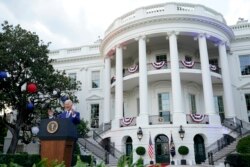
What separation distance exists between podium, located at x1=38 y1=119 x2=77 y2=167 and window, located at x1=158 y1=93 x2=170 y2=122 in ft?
56.5

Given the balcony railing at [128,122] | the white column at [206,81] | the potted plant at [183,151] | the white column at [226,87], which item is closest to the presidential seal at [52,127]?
the potted plant at [183,151]

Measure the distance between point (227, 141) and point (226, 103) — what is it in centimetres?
348

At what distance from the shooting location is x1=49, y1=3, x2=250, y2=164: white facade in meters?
21.0

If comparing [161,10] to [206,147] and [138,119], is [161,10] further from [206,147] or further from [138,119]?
[206,147]

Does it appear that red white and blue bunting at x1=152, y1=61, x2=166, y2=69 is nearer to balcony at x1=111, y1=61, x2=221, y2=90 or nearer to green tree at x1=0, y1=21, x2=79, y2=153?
balcony at x1=111, y1=61, x2=221, y2=90

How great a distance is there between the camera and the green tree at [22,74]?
20.2 metres

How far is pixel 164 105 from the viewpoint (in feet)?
80.4

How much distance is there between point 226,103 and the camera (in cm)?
2308

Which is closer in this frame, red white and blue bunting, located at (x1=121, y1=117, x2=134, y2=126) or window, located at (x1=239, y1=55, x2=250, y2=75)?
red white and blue bunting, located at (x1=121, y1=117, x2=134, y2=126)

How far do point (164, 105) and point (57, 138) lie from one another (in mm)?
17968

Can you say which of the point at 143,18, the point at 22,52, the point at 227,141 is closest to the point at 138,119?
the point at 227,141

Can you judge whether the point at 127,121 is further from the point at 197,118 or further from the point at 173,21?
the point at 173,21

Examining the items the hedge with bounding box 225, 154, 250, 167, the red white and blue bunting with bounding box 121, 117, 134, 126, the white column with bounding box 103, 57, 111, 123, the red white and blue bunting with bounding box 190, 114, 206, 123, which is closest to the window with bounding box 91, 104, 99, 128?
the white column with bounding box 103, 57, 111, 123

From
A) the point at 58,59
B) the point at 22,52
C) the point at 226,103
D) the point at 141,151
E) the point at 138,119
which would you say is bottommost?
the point at 141,151
